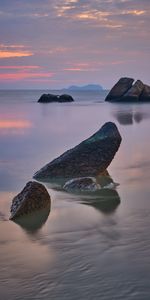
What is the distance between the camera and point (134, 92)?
177 ft

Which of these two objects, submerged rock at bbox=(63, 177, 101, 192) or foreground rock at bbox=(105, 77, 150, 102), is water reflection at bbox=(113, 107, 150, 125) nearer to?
submerged rock at bbox=(63, 177, 101, 192)

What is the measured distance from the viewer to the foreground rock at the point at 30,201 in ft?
20.8

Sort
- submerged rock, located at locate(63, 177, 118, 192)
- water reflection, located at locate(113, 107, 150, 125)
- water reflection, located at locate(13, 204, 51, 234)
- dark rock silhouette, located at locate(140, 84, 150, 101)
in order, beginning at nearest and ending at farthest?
1. water reflection, located at locate(13, 204, 51, 234)
2. submerged rock, located at locate(63, 177, 118, 192)
3. water reflection, located at locate(113, 107, 150, 125)
4. dark rock silhouette, located at locate(140, 84, 150, 101)

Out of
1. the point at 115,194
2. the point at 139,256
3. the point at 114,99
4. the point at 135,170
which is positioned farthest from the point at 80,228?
the point at 114,99

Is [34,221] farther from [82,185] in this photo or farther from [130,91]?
[130,91]

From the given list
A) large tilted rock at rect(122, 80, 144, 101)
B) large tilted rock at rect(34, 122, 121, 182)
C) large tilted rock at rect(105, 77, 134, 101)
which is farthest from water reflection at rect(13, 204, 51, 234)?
large tilted rock at rect(105, 77, 134, 101)

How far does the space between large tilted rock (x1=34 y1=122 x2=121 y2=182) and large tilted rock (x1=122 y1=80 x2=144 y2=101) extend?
44594 millimetres

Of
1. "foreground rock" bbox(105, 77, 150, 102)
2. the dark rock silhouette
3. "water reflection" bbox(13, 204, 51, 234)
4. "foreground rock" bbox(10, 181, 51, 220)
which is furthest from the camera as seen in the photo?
the dark rock silhouette

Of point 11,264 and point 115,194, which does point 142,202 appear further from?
point 11,264

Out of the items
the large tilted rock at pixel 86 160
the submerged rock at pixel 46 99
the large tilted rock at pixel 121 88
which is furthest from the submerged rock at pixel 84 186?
the submerged rock at pixel 46 99

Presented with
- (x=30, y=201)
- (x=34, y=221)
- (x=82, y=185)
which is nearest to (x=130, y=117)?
(x=82, y=185)

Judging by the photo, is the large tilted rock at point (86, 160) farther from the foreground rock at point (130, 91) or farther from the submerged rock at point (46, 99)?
the submerged rock at point (46, 99)

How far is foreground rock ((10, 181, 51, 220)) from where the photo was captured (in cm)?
634

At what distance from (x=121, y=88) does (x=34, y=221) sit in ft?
167
